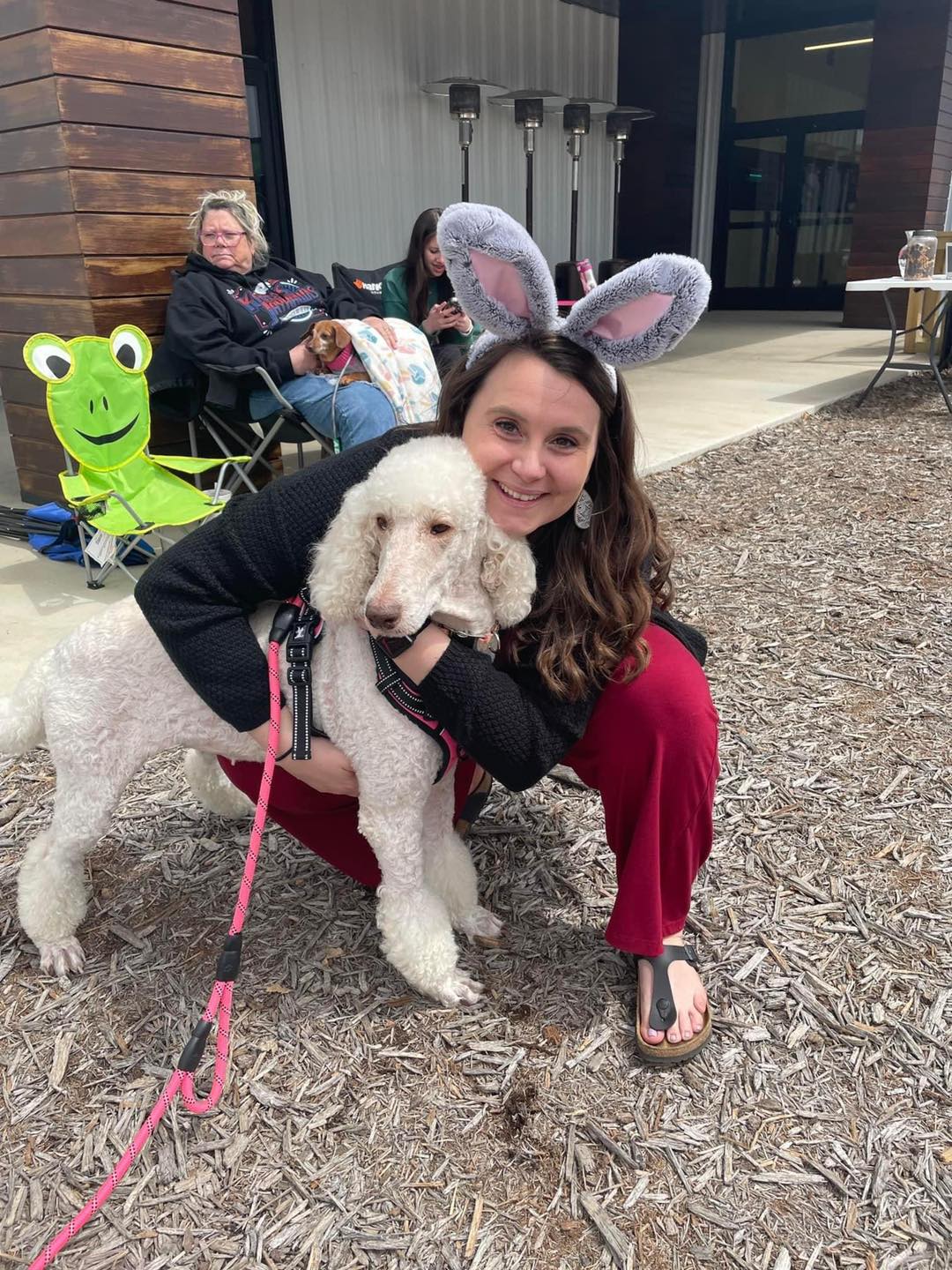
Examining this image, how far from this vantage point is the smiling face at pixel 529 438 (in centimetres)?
146

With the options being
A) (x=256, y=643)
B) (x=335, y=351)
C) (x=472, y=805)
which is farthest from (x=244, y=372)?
(x=256, y=643)

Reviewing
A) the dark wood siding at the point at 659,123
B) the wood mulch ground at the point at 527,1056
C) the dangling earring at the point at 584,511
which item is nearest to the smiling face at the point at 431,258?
the wood mulch ground at the point at 527,1056

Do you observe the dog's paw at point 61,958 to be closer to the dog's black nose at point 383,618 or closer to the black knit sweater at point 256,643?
the black knit sweater at point 256,643

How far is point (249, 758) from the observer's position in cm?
172

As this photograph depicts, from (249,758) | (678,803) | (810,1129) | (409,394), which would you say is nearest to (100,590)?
(409,394)

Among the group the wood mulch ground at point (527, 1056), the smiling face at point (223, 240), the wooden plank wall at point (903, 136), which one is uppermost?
the wooden plank wall at point (903, 136)

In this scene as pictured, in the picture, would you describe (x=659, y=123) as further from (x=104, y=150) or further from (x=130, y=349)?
(x=130, y=349)

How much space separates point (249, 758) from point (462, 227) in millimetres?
1003

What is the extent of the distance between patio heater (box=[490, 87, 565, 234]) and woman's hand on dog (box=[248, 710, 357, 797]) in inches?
394

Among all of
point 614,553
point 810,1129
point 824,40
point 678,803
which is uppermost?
point 824,40

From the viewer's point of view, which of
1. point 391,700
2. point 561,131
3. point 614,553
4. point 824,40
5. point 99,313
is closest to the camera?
point 391,700

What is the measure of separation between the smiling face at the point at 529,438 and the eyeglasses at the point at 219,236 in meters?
3.00

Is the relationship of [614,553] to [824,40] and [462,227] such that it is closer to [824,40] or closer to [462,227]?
[462,227]

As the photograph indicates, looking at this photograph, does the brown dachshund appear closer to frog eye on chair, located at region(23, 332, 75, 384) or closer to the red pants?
frog eye on chair, located at region(23, 332, 75, 384)
